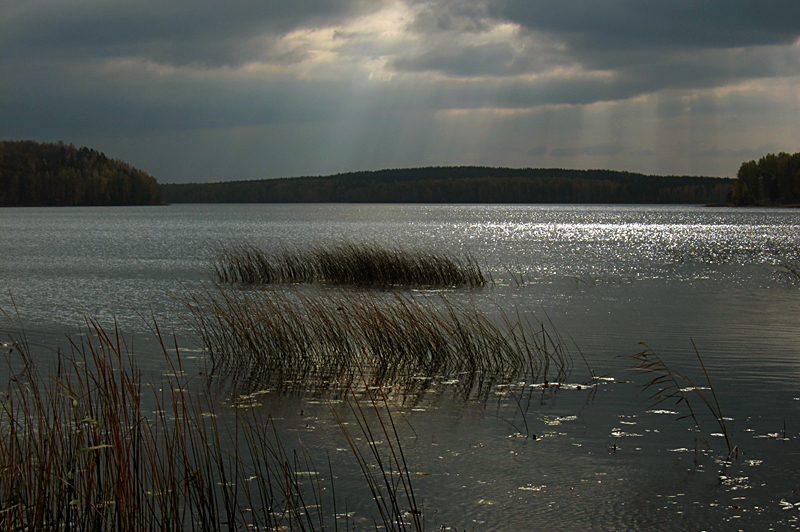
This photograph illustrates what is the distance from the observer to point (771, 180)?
421 ft

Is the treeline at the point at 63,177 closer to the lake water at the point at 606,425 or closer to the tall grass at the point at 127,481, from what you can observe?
the lake water at the point at 606,425

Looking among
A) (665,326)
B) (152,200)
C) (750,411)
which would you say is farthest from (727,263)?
(152,200)

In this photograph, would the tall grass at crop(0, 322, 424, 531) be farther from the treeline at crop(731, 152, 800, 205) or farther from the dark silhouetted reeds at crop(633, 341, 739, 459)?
the treeline at crop(731, 152, 800, 205)

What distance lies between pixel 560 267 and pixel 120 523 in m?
24.9

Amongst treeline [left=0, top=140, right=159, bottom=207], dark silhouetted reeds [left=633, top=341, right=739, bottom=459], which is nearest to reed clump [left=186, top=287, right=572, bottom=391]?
dark silhouetted reeds [left=633, top=341, right=739, bottom=459]

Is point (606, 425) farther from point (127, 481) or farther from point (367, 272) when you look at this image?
point (367, 272)

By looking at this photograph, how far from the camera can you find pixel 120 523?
12.0 feet

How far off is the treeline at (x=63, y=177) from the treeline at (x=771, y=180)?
4952 inches

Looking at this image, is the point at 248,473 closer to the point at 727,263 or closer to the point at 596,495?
the point at 596,495

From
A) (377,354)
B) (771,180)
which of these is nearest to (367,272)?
(377,354)

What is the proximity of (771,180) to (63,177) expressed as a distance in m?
136

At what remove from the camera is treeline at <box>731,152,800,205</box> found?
401 feet

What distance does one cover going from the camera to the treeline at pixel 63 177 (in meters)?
147

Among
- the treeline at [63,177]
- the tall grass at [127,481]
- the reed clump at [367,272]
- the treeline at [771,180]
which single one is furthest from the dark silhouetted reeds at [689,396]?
the treeline at [63,177]
